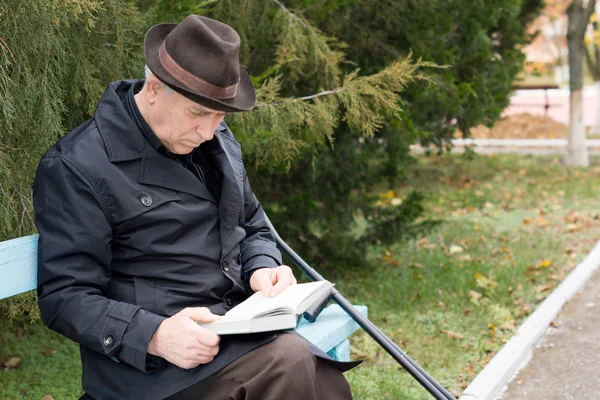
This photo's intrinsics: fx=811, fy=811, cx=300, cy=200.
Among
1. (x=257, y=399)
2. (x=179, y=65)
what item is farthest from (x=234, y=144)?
(x=257, y=399)

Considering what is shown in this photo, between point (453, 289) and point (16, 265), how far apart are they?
4.27 metres

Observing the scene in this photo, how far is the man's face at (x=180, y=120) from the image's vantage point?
2492 mm

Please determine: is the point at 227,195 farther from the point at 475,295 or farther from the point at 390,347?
the point at 475,295

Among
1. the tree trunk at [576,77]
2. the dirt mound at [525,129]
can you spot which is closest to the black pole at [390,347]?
the tree trunk at [576,77]

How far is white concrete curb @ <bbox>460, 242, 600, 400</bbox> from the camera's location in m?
4.05

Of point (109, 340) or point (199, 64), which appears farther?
point (199, 64)

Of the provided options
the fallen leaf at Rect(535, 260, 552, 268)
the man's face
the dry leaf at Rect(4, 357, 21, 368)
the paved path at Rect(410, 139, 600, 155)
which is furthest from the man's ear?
the paved path at Rect(410, 139, 600, 155)

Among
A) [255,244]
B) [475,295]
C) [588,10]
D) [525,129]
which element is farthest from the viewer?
[525,129]

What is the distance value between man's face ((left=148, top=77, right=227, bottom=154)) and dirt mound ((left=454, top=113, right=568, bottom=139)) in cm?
1387

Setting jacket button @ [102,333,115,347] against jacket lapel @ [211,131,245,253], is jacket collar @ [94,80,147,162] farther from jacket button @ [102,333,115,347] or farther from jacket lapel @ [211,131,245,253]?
jacket button @ [102,333,115,347]

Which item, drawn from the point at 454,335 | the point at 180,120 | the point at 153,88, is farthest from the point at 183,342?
the point at 454,335

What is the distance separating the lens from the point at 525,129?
56.8 feet

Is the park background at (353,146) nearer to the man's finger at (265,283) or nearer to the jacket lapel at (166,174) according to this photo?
the jacket lapel at (166,174)

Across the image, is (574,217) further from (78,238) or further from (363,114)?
(78,238)
